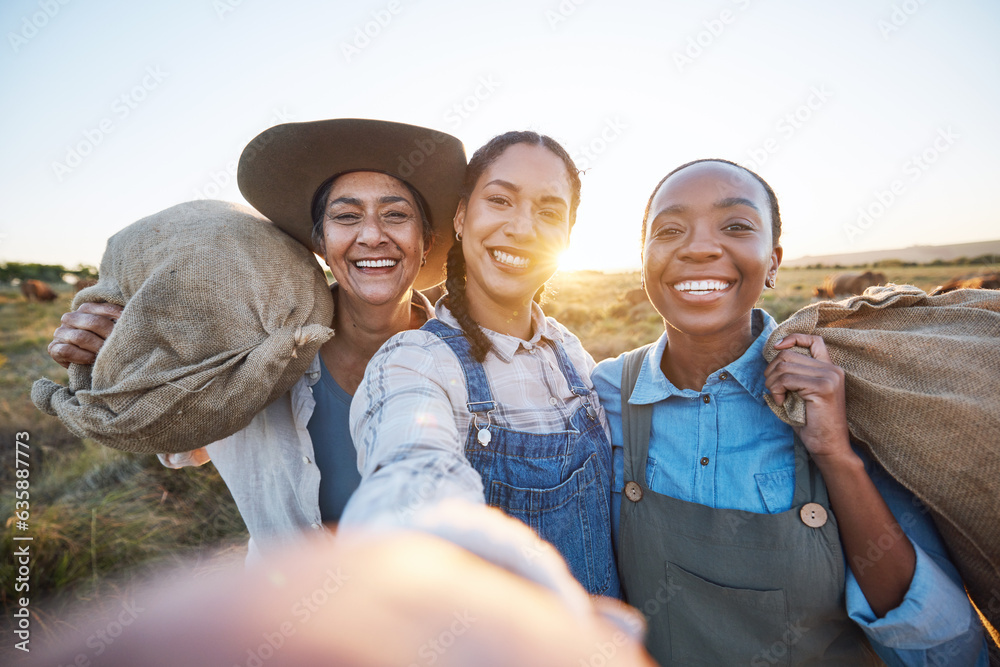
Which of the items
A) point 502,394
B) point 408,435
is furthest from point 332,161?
point 408,435

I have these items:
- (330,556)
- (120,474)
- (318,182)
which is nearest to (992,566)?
(330,556)

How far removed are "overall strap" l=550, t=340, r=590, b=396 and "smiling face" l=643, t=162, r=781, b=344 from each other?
486 millimetres

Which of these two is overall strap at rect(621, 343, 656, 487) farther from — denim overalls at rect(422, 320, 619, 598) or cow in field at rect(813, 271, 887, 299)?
cow in field at rect(813, 271, 887, 299)

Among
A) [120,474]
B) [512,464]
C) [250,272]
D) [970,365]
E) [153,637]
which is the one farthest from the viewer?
[120,474]

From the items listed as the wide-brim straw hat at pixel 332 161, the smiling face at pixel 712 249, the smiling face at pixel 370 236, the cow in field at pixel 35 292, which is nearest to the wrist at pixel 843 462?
the smiling face at pixel 712 249

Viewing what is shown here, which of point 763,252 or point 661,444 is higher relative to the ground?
point 763,252

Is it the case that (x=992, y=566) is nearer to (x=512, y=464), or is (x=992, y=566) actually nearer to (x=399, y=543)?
(x=512, y=464)

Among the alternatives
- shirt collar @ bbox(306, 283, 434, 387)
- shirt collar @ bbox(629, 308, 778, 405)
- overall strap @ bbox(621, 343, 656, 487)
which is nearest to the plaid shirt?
overall strap @ bbox(621, 343, 656, 487)

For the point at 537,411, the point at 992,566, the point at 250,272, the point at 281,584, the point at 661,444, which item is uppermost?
the point at 250,272

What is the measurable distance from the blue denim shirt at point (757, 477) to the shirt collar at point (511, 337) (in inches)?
16.5

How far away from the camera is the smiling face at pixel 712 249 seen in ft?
5.71

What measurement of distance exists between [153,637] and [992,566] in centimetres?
222

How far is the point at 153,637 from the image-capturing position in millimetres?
478

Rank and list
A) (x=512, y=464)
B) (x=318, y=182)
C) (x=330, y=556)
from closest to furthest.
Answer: (x=330, y=556) → (x=512, y=464) → (x=318, y=182)
